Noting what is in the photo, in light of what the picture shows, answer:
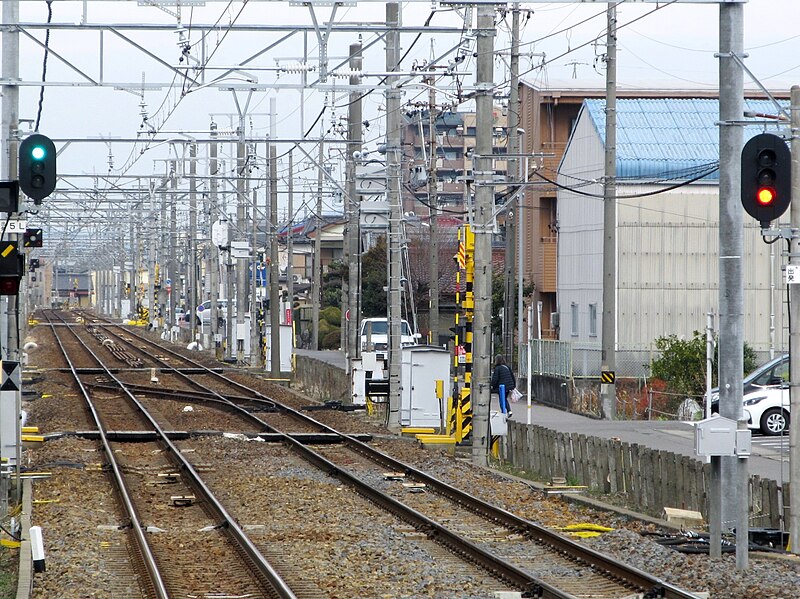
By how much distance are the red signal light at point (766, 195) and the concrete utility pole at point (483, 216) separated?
7.97m

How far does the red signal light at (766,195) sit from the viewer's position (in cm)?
1172

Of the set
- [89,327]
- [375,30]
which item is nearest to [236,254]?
[375,30]

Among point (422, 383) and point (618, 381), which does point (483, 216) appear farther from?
point (618, 381)

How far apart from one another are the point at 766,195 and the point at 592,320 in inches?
1122

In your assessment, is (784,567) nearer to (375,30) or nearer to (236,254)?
(375,30)

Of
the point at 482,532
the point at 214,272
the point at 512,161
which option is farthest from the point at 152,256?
the point at 482,532

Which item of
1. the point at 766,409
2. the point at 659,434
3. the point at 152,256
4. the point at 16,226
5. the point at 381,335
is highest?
the point at 152,256

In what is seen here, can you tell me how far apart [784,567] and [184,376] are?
31.2 meters

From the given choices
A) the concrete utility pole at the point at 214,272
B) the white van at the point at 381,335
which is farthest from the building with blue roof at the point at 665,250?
the concrete utility pole at the point at 214,272

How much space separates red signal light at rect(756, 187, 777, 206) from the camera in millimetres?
11719

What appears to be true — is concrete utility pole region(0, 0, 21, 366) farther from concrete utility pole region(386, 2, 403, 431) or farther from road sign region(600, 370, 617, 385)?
road sign region(600, 370, 617, 385)

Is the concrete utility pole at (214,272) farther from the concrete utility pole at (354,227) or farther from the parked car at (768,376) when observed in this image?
the parked car at (768,376)

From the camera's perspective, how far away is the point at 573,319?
4212cm

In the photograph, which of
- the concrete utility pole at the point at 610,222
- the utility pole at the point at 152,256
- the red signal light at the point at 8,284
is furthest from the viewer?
the utility pole at the point at 152,256
